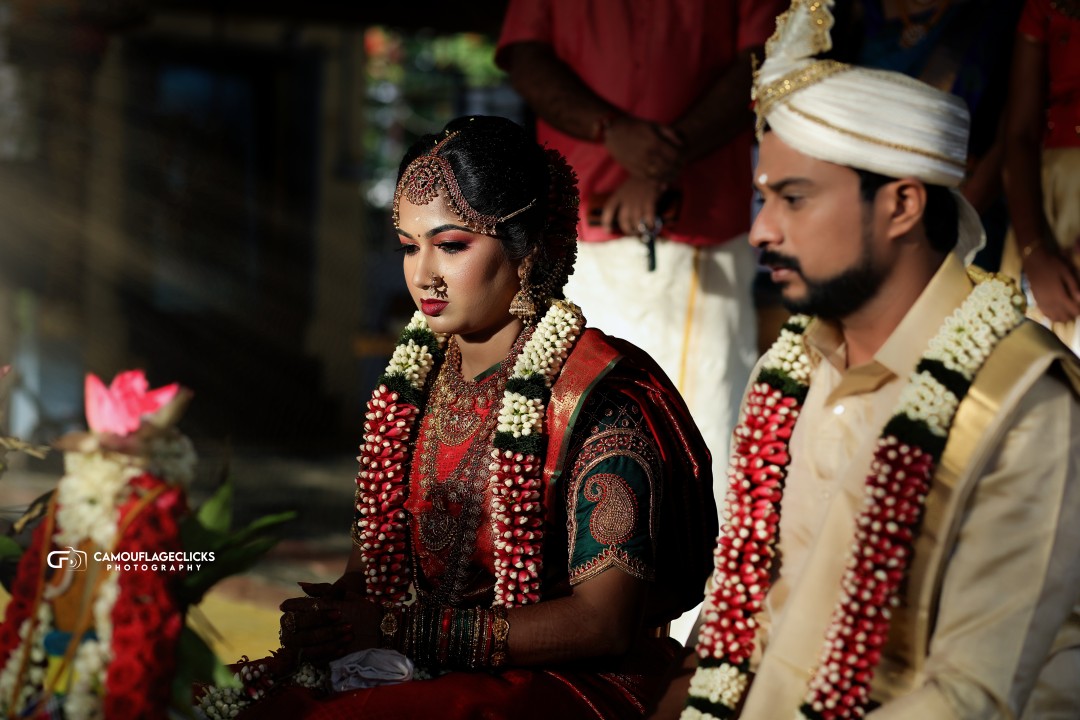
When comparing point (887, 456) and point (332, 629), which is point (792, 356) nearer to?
point (887, 456)

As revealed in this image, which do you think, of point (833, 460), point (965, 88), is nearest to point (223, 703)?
point (833, 460)

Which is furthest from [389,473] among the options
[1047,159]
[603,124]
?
[1047,159]

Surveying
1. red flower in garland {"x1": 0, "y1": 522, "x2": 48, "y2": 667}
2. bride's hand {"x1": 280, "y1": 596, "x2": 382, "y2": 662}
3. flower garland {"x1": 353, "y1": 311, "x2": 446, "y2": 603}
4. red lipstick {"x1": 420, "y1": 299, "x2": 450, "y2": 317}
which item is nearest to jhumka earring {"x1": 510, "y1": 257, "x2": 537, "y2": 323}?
red lipstick {"x1": 420, "y1": 299, "x2": 450, "y2": 317}

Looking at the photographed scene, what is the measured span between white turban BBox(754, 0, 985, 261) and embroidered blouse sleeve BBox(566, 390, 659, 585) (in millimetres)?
782

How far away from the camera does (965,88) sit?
4.13 metres

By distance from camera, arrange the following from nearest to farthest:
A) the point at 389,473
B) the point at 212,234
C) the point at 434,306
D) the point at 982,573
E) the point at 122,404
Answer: the point at 982,573
the point at 122,404
the point at 434,306
the point at 389,473
the point at 212,234

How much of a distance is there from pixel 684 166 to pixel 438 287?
1.45 metres

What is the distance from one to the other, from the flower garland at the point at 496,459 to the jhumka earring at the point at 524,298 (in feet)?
0.14

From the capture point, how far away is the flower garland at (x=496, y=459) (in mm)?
2766

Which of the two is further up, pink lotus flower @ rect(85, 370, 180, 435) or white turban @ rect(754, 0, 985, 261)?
white turban @ rect(754, 0, 985, 261)

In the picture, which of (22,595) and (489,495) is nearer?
(22,595)

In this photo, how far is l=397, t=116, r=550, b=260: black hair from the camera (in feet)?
9.43

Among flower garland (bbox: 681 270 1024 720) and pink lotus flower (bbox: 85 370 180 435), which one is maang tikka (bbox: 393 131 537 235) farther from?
flower garland (bbox: 681 270 1024 720)

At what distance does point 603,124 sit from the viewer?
4.07 m
